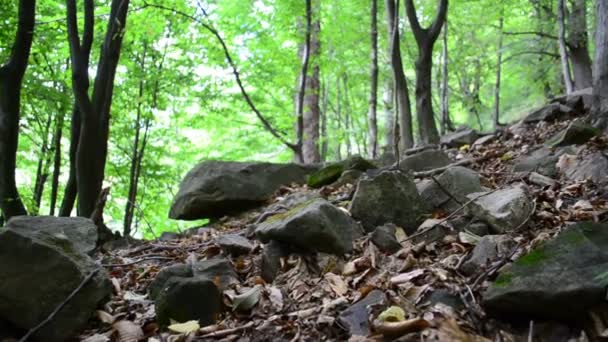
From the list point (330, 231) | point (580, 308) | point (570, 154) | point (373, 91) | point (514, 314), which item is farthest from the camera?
point (373, 91)

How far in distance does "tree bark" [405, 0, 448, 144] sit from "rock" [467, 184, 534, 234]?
476 centimetres

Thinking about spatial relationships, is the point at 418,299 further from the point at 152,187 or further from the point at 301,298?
the point at 152,187

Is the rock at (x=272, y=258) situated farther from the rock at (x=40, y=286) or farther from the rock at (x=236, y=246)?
the rock at (x=40, y=286)

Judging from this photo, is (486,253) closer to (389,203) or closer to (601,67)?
(389,203)

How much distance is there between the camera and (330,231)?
10.6 ft

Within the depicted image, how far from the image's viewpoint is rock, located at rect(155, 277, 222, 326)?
2586 millimetres

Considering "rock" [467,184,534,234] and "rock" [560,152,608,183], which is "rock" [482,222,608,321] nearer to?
"rock" [467,184,534,234]

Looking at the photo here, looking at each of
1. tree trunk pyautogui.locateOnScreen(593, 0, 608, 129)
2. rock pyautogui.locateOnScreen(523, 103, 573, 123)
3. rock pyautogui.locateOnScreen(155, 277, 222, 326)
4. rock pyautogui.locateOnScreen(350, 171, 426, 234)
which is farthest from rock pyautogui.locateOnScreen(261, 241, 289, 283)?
rock pyautogui.locateOnScreen(523, 103, 573, 123)

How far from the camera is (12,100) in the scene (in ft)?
19.0

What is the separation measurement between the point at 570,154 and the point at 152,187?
9.82 m

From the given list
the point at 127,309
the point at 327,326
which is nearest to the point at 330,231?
the point at 327,326

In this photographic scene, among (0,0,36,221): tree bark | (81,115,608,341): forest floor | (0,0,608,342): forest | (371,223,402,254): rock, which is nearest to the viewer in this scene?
(81,115,608,341): forest floor

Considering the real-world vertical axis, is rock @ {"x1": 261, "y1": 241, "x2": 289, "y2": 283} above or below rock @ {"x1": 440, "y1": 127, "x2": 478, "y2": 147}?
below

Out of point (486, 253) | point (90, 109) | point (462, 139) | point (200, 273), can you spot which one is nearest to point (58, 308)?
point (200, 273)
